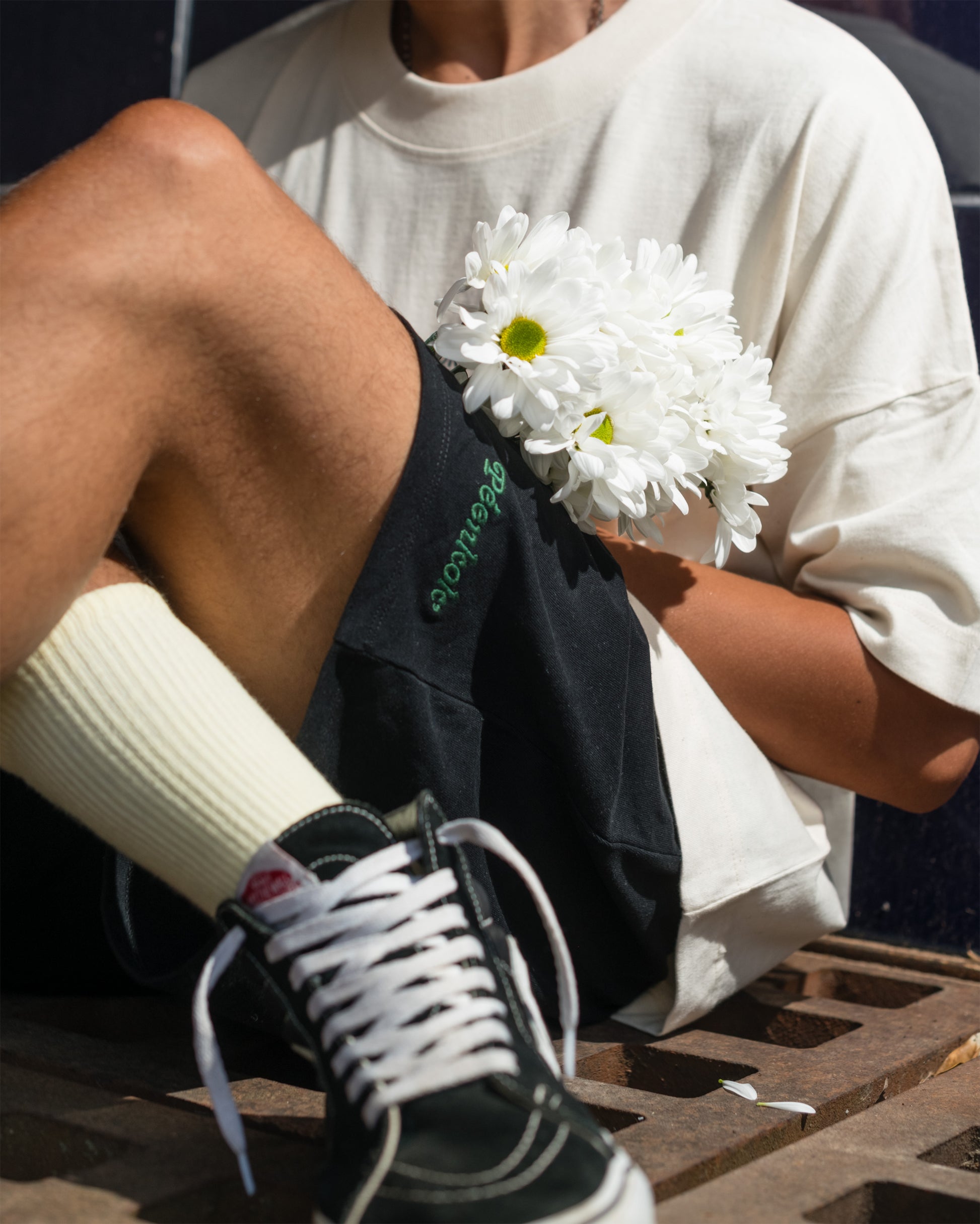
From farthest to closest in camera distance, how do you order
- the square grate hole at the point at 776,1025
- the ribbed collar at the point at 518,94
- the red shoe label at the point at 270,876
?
1. the ribbed collar at the point at 518,94
2. the square grate hole at the point at 776,1025
3. the red shoe label at the point at 270,876

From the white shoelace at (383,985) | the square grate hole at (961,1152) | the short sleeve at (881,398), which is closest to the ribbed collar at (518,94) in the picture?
the short sleeve at (881,398)

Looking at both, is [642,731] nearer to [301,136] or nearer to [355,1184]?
[355,1184]

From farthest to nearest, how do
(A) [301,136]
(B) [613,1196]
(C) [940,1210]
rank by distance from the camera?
(A) [301,136]
(C) [940,1210]
(B) [613,1196]

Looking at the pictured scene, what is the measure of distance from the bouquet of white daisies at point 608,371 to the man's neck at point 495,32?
0.60 meters

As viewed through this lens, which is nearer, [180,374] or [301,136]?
[180,374]

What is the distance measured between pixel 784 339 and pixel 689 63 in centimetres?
36

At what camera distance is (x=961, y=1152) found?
94cm

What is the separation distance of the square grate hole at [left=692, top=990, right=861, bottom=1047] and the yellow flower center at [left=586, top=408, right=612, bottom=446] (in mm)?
648

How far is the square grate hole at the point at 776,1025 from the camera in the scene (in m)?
1.28

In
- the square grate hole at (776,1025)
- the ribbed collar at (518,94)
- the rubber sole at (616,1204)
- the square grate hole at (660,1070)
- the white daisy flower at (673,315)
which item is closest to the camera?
the rubber sole at (616,1204)

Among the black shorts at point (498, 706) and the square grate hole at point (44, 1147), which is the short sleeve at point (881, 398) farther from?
the square grate hole at point (44, 1147)

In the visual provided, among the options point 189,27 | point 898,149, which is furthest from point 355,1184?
point 189,27

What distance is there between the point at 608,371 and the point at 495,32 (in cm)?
80

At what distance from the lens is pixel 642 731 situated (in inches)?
39.9
